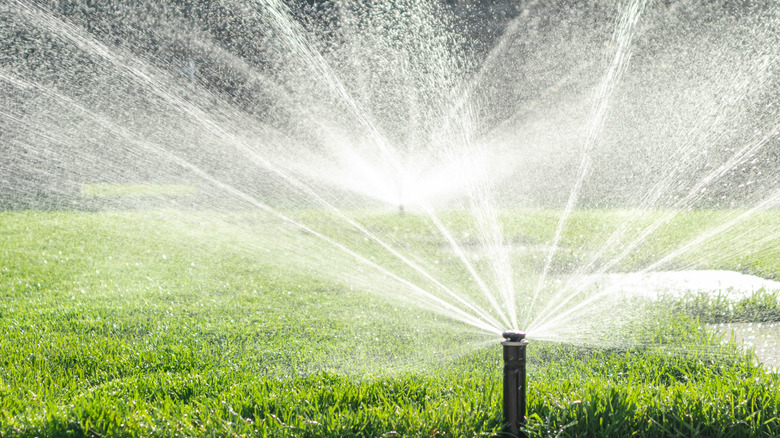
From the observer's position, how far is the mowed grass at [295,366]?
214 centimetres

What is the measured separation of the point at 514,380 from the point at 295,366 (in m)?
1.23

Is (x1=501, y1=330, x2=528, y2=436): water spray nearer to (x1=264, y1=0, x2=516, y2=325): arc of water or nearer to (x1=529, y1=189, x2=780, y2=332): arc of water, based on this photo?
(x1=529, y1=189, x2=780, y2=332): arc of water

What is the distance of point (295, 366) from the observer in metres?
2.92

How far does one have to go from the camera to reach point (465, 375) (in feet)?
9.21

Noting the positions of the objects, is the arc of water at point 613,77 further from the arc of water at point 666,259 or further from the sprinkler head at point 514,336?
the sprinkler head at point 514,336

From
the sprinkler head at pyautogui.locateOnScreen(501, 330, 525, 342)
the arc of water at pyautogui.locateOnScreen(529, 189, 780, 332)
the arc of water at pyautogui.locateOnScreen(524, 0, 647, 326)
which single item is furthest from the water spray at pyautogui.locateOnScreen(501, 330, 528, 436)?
the arc of water at pyautogui.locateOnScreen(524, 0, 647, 326)

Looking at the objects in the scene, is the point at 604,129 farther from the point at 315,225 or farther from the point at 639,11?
the point at 315,225

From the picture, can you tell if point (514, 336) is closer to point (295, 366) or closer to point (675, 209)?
point (295, 366)

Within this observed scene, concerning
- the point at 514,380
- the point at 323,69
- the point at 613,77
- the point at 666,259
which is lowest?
the point at 514,380

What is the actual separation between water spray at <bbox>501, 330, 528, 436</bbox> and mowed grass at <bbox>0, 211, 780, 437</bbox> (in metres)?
0.08

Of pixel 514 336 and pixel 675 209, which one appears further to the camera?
pixel 675 209

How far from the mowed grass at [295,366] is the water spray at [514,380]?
Answer: 0.25 feet

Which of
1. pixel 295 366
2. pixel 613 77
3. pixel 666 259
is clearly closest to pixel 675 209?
pixel 666 259

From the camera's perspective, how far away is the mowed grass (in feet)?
7.02
